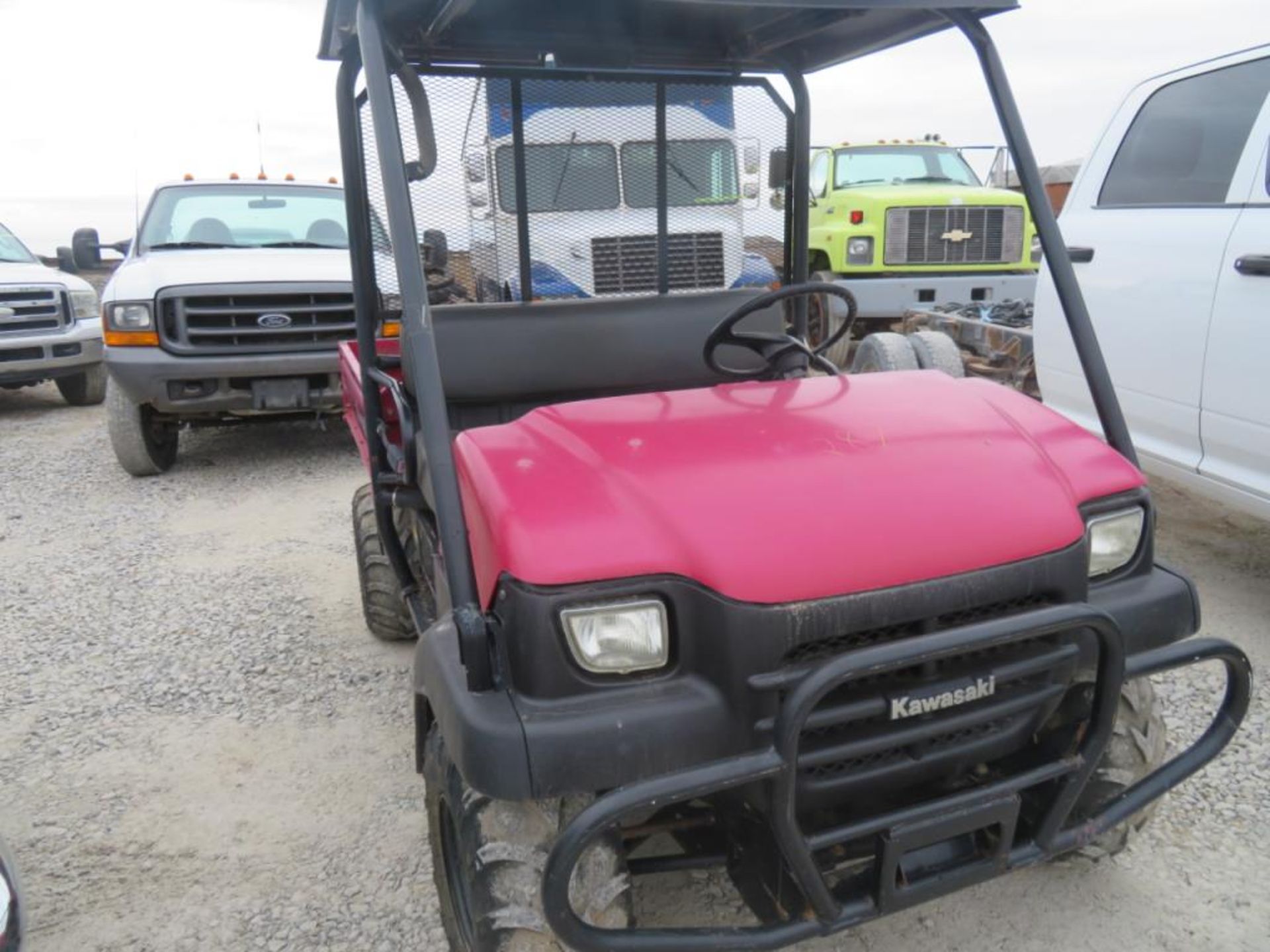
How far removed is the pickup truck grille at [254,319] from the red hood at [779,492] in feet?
15.4

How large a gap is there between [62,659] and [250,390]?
2904mm

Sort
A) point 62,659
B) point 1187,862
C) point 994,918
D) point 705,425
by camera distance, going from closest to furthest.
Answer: point 705,425 < point 994,918 < point 1187,862 < point 62,659

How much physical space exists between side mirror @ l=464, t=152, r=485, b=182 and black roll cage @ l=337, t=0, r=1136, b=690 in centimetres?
10

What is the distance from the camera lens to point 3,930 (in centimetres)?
180

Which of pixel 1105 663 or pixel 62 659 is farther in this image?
pixel 62 659

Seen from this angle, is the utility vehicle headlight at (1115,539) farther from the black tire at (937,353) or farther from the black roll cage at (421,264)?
the black tire at (937,353)

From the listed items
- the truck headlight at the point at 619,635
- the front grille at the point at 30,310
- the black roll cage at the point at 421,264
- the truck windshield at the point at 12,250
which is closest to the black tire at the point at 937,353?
the black roll cage at the point at 421,264

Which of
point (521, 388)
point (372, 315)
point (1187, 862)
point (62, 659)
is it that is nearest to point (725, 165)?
point (521, 388)

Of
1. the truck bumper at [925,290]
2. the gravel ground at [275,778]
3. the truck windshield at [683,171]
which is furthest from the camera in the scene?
the truck bumper at [925,290]

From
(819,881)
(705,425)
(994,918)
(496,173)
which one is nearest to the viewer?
(819,881)

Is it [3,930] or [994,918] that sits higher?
[3,930]

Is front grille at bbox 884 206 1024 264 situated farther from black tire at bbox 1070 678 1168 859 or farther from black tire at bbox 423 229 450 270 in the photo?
black tire at bbox 1070 678 1168 859

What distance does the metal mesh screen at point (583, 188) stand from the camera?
2.83 metres

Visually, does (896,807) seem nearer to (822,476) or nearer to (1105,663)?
(1105,663)
